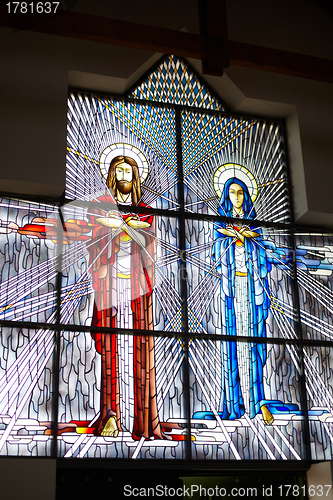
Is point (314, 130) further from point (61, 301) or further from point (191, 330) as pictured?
point (61, 301)

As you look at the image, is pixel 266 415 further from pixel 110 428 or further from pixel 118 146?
pixel 118 146

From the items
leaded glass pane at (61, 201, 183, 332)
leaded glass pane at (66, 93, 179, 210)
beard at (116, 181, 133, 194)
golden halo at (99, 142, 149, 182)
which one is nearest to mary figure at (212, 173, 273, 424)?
leaded glass pane at (61, 201, 183, 332)

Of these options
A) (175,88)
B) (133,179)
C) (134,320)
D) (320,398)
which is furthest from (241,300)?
(175,88)

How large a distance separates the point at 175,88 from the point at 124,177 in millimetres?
1471

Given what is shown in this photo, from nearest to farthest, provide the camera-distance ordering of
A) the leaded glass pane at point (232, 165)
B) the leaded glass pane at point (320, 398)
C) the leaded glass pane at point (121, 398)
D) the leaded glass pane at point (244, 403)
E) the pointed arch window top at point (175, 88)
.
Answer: the leaded glass pane at point (121, 398)
the leaded glass pane at point (244, 403)
the leaded glass pane at point (320, 398)
the leaded glass pane at point (232, 165)
the pointed arch window top at point (175, 88)

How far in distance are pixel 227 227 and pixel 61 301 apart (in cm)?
217

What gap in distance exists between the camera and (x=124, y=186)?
762cm

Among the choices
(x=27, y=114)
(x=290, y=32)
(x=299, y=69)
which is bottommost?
(x=27, y=114)

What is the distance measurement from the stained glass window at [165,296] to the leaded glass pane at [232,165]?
0.02 meters

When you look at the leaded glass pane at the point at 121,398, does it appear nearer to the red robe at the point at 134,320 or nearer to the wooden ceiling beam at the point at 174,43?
the red robe at the point at 134,320

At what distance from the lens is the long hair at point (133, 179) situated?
24.9 feet

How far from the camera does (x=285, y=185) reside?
8.26 metres

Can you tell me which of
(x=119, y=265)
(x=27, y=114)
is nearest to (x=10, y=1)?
(x=27, y=114)

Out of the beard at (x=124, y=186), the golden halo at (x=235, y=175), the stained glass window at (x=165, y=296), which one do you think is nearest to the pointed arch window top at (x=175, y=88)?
the stained glass window at (x=165, y=296)
